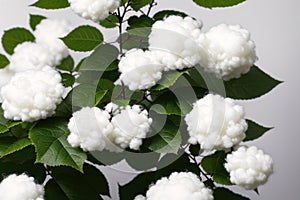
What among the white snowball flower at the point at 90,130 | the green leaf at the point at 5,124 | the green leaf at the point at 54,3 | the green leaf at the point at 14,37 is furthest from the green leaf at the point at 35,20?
the white snowball flower at the point at 90,130

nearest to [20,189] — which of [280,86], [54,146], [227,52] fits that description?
[54,146]

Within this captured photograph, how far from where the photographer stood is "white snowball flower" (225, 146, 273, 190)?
0.73 m

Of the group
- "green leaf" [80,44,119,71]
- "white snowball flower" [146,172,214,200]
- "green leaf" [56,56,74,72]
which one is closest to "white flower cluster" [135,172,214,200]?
"white snowball flower" [146,172,214,200]

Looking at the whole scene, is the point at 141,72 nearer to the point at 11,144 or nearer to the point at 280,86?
the point at 11,144

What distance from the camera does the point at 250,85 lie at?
87cm

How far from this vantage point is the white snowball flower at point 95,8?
2.61ft

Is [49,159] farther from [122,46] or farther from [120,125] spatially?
[122,46]

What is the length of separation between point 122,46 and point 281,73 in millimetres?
469

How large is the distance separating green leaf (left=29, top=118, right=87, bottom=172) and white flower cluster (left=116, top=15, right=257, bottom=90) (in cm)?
9

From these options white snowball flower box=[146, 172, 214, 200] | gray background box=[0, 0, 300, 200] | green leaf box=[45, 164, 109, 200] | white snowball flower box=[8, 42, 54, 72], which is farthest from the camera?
gray background box=[0, 0, 300, 200]

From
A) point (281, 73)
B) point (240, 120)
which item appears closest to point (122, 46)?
point (240, 120)

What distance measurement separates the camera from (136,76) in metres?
0.75

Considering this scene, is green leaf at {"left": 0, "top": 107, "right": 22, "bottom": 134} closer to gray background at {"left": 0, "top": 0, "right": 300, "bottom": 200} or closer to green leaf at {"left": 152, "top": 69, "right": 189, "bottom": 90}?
green leaf at {"left": 152, "top": 69, "right": 189, "bottom": 90}

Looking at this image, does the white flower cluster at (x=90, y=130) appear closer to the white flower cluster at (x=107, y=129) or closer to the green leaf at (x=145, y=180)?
the white flower cluster at (x=107, y=129)
